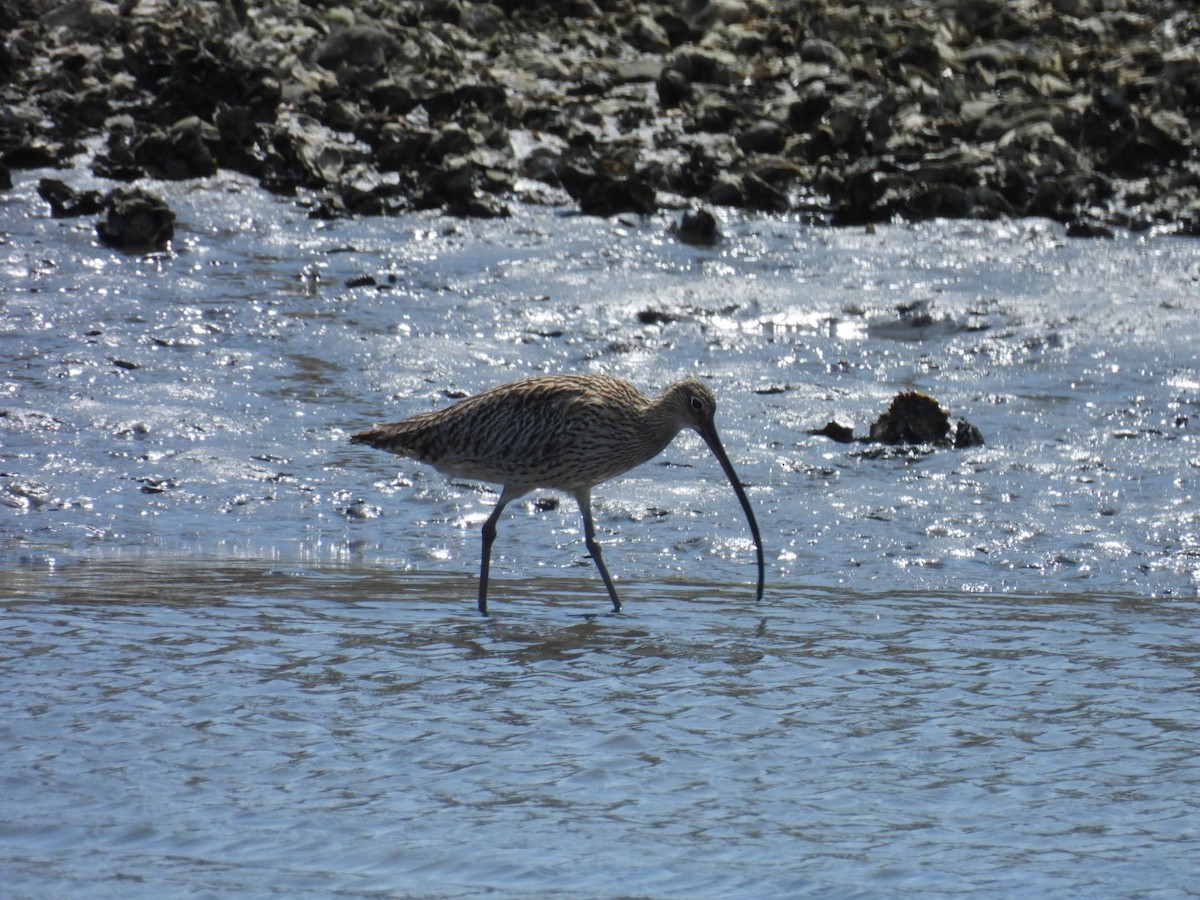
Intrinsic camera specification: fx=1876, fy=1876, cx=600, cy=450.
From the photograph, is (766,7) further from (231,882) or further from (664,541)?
(231,882)

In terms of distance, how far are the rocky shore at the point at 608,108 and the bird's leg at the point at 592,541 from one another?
490cm

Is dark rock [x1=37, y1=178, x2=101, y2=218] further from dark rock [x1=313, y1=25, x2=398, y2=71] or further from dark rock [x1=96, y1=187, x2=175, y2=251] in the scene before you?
dark rock [x1=313, y1=25, x2=398, y2=71]

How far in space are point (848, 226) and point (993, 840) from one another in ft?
30.0

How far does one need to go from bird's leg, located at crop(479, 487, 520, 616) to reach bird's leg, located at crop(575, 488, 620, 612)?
324 mm

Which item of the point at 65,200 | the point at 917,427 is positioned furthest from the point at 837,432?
the point at 65,200

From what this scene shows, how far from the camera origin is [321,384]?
11.0m

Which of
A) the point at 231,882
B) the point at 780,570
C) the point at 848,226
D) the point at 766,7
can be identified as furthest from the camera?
the point at 766,7

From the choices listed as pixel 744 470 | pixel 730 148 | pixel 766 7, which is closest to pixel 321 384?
pixel 744 470

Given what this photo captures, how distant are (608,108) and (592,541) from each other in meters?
8.02

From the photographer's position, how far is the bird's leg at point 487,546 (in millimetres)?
8156

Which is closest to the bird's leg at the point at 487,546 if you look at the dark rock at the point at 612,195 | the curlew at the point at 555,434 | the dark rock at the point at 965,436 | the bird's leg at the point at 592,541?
the curlew at the point at 555,434

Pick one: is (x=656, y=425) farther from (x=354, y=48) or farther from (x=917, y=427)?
(x=354, y=48)

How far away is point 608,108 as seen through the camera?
15891mm

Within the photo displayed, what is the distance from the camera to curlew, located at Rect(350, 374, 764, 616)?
8773mm
